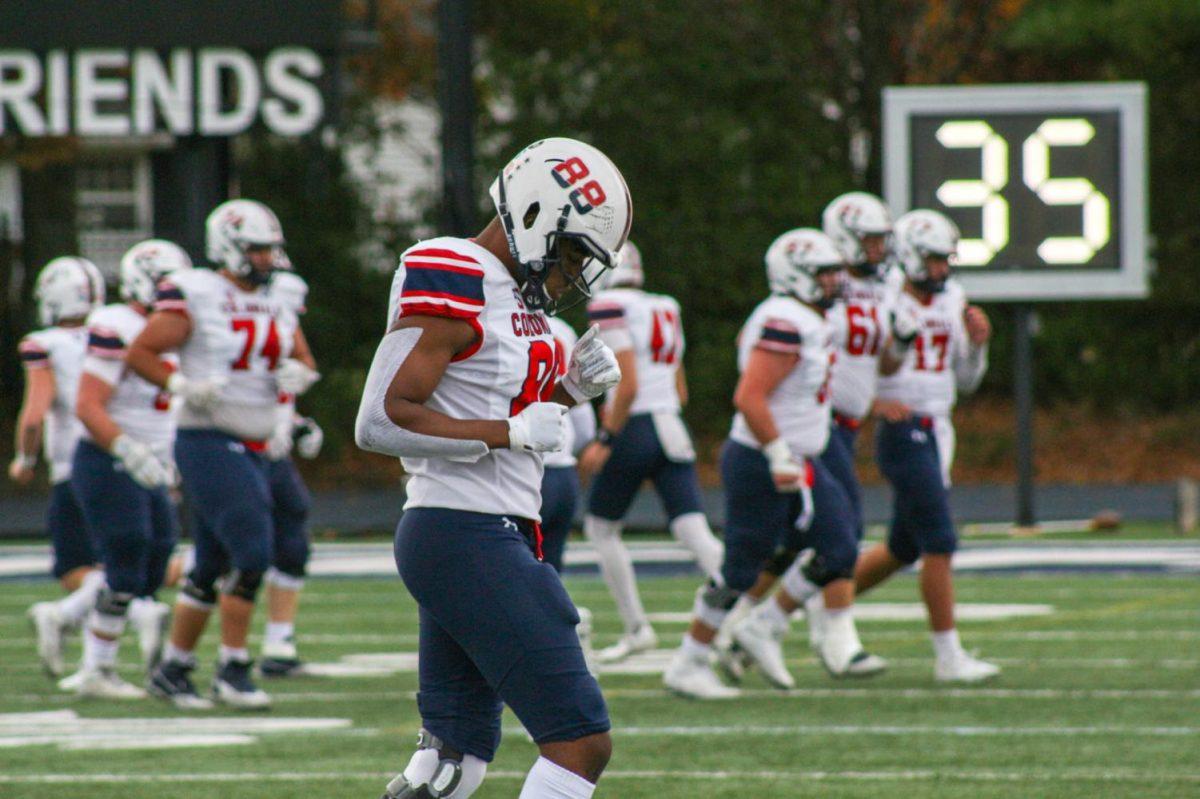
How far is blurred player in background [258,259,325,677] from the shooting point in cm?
916

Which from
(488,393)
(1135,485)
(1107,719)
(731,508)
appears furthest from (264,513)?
(1135,485)

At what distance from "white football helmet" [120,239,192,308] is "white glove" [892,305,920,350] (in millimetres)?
3058

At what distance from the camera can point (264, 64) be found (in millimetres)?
16469

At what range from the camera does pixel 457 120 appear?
1308 centimetres

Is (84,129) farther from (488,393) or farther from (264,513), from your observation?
(488,393)

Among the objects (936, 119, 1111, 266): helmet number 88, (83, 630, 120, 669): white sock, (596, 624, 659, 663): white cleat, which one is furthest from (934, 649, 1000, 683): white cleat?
(936, 119, 1111, 266): helmet number 88

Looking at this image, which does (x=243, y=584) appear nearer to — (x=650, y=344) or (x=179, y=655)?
(x=179, y=655)

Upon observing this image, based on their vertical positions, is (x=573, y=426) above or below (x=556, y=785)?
above

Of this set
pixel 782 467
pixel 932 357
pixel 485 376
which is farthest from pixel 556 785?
pixel 932 357

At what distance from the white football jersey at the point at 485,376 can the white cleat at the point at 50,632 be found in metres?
5.16

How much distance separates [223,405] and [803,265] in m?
2.33

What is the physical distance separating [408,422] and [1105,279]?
485 inches

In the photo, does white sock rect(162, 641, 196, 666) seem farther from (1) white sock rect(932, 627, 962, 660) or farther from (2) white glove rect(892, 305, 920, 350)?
(2) white glove rect(892, 305, 920, 350)

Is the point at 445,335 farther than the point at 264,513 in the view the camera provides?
No
